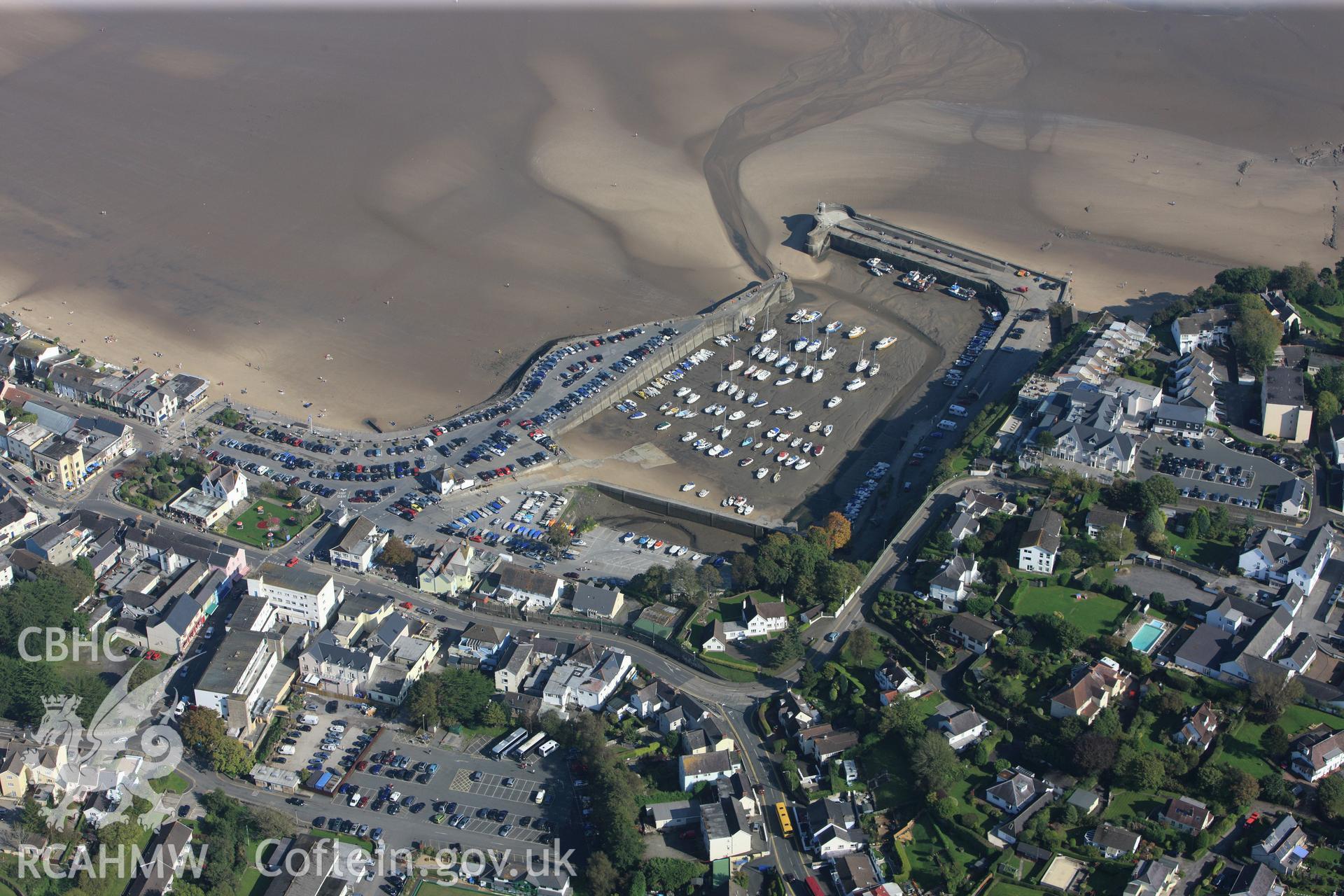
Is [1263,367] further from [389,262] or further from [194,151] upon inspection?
[194,151]

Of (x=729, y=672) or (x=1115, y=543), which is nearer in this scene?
(x=729, y=672)

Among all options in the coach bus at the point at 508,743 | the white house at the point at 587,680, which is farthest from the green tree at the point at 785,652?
the coach bus at the point at 508,743

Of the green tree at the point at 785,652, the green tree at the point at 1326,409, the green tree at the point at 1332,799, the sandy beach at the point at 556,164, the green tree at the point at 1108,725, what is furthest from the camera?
the sandy beach at the point at 556,164

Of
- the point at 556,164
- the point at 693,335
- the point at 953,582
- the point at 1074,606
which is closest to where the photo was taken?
the point at 1074,606

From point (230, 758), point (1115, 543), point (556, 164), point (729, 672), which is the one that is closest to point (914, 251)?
point (556, 164)

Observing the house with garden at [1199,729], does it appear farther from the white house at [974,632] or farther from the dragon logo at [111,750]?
the dragon logo at [111,750]

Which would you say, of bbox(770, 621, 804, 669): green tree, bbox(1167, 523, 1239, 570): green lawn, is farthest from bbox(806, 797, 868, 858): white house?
bbox(1167, 523, 1239, 570): green lawn

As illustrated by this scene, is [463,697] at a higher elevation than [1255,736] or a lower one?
lower

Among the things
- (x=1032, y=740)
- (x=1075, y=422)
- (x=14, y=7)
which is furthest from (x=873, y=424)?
(x=14, y=7)

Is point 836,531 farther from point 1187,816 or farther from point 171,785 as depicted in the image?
point 171,785
